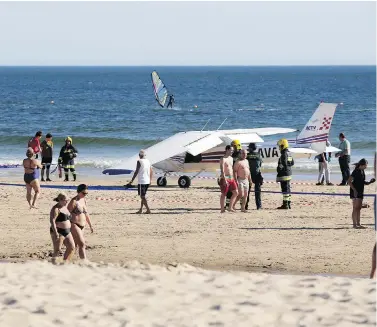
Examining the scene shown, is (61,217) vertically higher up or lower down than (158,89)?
lower down

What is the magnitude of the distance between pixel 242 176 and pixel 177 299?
8.32 metres

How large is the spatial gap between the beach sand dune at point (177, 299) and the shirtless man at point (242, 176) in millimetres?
6770

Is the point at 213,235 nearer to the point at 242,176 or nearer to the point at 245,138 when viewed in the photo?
the point at 242,176

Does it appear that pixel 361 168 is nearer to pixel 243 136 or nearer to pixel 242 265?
pixel 242 265

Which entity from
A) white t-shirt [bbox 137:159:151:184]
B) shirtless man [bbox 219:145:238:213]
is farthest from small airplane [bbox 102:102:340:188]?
shirtless man [bbox 219:145:238:213]

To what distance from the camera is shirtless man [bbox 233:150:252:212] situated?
17641 mm

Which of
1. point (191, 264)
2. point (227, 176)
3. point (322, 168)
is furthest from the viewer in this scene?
point (322, 168)

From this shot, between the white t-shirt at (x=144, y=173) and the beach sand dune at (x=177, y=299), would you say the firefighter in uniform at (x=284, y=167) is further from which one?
the beach sand dune at (x=177, y=299)

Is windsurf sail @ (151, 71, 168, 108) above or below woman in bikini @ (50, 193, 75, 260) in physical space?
above

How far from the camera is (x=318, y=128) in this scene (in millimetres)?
26203

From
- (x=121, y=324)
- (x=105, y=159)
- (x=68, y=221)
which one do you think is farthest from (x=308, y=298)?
(x=105, y=159)

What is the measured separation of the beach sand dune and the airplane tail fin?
15.4m

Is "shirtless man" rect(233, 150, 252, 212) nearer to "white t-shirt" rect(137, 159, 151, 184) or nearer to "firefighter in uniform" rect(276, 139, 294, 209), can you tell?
"firefighter in uniform" rect(276, 139, 294, 209)

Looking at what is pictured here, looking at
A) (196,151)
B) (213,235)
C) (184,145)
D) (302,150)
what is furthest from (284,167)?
(302,150)
